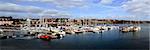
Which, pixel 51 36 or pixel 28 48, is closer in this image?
pixel 28 48

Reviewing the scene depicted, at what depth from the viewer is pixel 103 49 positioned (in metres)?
14.1

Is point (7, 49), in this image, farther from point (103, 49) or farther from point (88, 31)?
point (88, 31)

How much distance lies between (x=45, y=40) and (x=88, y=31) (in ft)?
34.7

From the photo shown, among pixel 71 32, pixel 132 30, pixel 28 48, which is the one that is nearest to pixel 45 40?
pixel 28 48

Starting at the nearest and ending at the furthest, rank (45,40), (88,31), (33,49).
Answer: (33,49) → (45,40) → (88,31)

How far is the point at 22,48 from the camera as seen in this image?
47.1 feet

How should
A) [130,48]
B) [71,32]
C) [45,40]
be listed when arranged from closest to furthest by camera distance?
1. [130,48]
2. [45,40]
3. [71,32]

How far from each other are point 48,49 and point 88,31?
1439 centimetres

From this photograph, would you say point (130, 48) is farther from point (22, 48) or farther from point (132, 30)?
point (132, 30)

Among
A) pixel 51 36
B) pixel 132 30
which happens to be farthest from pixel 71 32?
pixel 132 30

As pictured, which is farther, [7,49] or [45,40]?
[45,40]

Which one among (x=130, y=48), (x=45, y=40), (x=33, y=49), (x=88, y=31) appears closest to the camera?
(x=33, y=49)

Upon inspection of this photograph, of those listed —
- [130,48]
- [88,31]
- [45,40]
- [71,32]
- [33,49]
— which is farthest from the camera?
[88,31]

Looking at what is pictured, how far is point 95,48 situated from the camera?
47.5 ft
